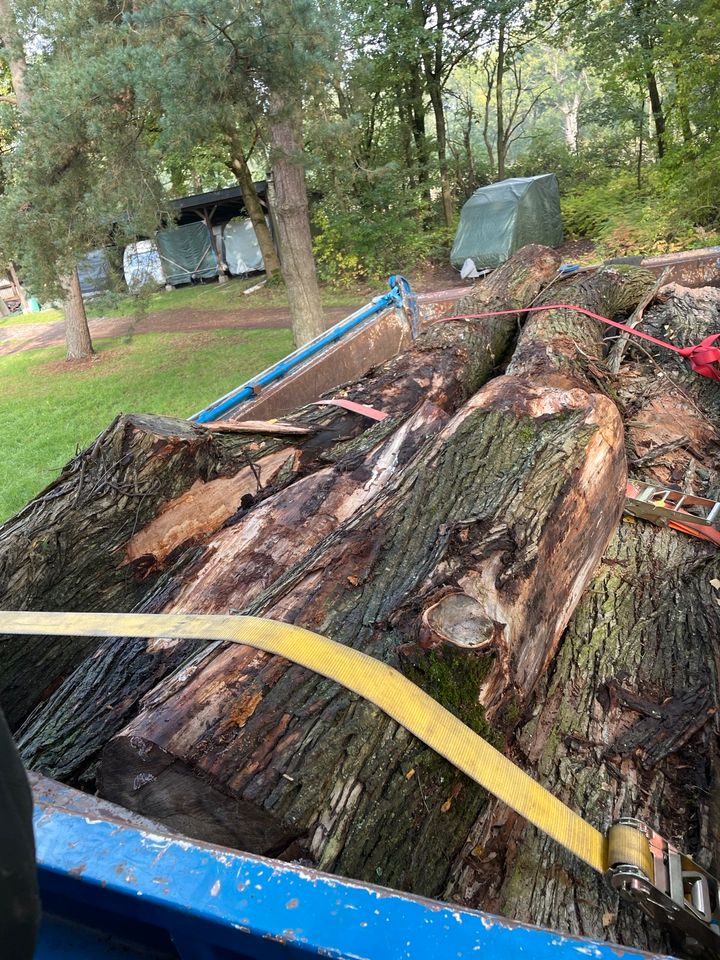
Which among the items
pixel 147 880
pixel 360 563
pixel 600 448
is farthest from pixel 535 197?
pixel 147 880

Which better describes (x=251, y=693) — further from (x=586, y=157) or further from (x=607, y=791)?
(x=586, y=157)

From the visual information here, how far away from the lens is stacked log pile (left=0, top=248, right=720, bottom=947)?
5.56ft

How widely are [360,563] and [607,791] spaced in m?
1.03

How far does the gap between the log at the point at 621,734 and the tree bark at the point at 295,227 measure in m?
6.64

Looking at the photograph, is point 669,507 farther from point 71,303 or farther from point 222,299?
point 222,299

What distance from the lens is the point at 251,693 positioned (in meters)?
1.77

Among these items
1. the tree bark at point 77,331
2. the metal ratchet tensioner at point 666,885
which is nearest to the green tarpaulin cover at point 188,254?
the tree bark at point 77,331

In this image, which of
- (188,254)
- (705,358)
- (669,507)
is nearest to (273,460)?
(669,507)

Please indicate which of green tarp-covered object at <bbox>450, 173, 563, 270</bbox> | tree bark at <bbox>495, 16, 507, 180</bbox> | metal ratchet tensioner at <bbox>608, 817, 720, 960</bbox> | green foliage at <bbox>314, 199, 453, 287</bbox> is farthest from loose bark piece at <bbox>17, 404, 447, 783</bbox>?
tree bark at <bbox>495, 16, 507, 180</bbox>

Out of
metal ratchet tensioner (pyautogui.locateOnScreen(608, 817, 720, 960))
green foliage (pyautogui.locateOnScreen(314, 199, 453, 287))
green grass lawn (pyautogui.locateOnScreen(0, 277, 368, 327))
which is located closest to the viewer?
metal ratchet tensioner (pyautogui.locateOnScreen(608, 817, 720, 960))

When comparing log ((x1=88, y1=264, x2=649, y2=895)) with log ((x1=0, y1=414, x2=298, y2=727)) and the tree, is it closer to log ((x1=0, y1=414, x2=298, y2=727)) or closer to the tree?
log ((x1=0, y1=414, x2=298, y2=727))

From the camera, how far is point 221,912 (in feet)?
3.54

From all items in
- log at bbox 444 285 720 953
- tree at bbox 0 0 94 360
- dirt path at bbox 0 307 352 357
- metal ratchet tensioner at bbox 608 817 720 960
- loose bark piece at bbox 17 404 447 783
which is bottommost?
log at bbox 444 285 720 953

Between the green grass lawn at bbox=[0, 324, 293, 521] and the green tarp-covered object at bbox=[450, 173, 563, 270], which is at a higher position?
the green tarp-covered object at bbox=[450, 173, 563, 270]
